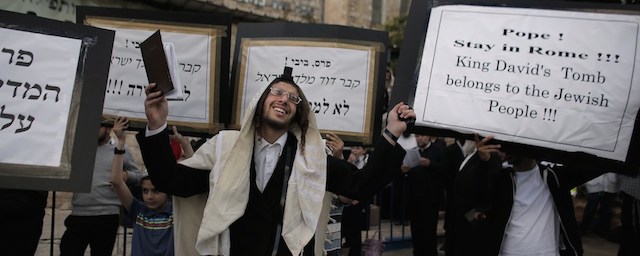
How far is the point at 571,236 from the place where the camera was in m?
3.35

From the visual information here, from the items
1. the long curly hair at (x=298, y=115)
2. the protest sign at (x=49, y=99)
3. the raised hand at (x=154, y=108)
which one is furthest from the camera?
the long curly hair at (x=298, y=115)

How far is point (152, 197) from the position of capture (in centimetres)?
355

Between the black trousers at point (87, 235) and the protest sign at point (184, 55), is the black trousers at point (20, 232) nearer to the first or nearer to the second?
the protest sign at point (184, 55)

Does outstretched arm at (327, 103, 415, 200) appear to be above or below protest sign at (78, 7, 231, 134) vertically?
below

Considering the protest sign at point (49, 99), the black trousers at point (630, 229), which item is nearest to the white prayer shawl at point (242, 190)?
the protest sign at point (49, 99)

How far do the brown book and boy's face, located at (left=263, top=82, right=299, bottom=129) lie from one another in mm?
484

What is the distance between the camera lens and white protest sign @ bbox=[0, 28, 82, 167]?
7.41ft

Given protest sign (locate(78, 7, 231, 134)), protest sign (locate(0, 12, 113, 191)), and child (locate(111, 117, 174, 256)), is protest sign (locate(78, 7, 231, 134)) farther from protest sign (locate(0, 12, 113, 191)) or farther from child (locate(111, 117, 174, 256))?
protest sign (locate(0, 12, 113, 191))

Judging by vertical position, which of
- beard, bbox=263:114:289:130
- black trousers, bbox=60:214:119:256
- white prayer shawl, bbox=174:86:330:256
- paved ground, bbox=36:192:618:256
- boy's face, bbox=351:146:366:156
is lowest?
paved ground, bbox=36:192:618:256

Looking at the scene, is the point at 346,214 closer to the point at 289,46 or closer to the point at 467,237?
the point at 467,237

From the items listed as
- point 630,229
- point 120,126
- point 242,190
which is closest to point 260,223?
point 242,190

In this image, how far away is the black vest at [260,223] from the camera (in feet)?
7.88

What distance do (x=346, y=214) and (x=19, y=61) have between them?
3.78 meters

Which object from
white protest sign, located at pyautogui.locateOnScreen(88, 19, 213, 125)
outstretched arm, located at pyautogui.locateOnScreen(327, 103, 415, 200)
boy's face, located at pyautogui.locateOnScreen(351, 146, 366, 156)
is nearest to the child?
white protest sign, located at pyautogui.locateOnScreen(88, 19, 213, 125)
